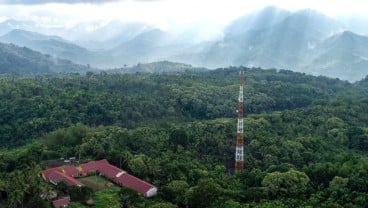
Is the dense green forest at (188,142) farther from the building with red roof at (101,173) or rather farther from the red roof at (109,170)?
the red roof at (109,170)

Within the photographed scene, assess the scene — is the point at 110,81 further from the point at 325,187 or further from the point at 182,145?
the point at 325,187

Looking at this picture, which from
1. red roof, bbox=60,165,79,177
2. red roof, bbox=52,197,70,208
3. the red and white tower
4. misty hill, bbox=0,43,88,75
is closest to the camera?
red roof, bbox=52,197,70,208

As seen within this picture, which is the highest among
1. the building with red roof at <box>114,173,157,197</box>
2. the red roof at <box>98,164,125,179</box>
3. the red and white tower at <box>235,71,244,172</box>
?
the red and white tower at <box>235,71,244,172</box>

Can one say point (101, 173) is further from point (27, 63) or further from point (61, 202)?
point (27, 63)

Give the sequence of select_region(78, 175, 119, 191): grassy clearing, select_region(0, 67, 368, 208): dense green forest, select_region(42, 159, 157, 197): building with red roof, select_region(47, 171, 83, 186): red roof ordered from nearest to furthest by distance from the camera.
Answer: select_region(0, 67, 368, 208): dense green forest → select_region(47, 171, 83, 186): red roof → select_region(42, 159, 157, 197): building with red roof → select_region(78, 175, 119, 191): grassy clearing

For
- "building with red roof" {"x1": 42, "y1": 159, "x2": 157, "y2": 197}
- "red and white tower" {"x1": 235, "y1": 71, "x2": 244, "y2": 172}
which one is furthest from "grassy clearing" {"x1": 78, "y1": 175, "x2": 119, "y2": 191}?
"red and white tower" {"x1": 235, "y1": 71, "x2": 244, "y2": 172}

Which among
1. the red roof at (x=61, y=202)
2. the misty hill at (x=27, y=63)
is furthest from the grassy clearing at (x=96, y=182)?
the misty hill at (x=27, y=63)

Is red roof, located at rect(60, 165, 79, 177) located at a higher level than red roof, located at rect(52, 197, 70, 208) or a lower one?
higher

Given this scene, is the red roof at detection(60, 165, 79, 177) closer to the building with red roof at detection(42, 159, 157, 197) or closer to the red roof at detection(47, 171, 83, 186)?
the building with red roof at detection(42, 159, 157, 197)

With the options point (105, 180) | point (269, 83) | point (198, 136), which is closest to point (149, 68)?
point (269, 83)
